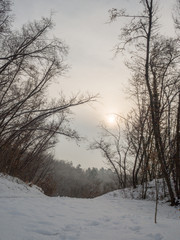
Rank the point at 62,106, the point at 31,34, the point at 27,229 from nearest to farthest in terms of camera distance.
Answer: the point at 27,229, the point at 31,34, the point at 62,106

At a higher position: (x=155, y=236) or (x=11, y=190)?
(x=155, y=236)

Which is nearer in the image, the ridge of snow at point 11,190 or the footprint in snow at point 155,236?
the footprint in snow at point 155,236

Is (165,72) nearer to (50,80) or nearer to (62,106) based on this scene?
(62,106)

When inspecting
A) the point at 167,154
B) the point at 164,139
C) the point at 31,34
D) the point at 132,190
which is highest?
the point at 31,34

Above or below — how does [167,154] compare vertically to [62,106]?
below

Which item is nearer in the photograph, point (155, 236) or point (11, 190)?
point (155, 236)

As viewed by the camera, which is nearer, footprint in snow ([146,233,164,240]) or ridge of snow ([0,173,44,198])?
footprint in snow ([146,233,164,240])

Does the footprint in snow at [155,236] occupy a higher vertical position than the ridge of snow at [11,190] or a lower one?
higher

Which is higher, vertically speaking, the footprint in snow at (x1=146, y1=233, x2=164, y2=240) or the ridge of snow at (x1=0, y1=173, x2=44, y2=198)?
the footprint in snow at (x1=146, y1=233, x2=164, y2=240)

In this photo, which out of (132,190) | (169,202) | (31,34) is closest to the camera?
(169,202)

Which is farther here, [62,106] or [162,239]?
[62,106]

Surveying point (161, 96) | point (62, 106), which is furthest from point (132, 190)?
point (62, 106)

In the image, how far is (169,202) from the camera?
27.7 feet

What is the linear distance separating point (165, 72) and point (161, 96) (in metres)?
1.51
